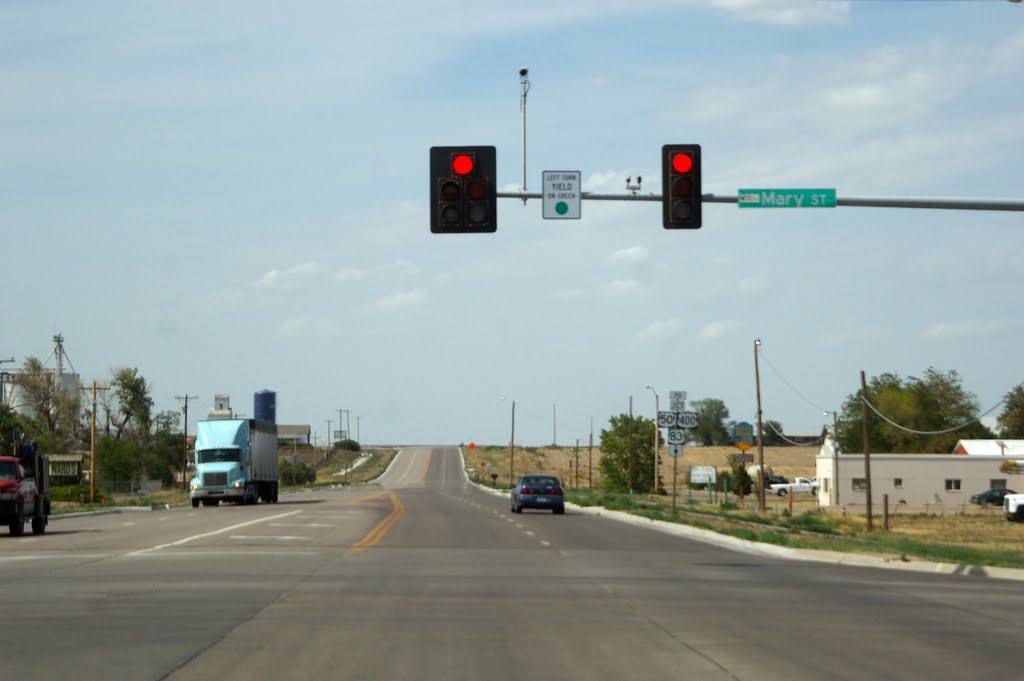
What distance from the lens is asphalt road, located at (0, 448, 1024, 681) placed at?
1122 centimetres

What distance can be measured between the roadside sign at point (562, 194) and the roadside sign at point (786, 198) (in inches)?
103

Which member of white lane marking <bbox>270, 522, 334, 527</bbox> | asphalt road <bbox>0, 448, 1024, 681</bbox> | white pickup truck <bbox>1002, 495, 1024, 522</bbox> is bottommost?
white pickup truck <bbox>1002, 495, 1024, 522</bbox>

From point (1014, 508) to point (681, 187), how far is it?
174 ft

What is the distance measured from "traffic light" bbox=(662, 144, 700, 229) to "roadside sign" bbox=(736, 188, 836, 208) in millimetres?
961

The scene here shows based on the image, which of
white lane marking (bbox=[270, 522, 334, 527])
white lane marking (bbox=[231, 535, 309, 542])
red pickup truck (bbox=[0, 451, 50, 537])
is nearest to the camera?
white lane marking (bbox=[231, 535, 309, 542])

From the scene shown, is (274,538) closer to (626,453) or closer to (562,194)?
(562,194)

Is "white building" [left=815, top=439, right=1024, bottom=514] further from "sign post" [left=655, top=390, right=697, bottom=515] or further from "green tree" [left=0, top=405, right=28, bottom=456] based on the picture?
"green tree" [left=0, top=405, right=28, bottom=456]

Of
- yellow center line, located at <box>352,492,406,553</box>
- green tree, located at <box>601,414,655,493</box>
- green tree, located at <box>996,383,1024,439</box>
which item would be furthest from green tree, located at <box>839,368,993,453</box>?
yellow center line, located at <box>352,492,406,553</box>

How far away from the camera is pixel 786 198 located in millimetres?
20438

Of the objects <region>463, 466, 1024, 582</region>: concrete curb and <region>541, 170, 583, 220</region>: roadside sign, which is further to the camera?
<region>463, 466, 1024, 582</region>: concrete curb

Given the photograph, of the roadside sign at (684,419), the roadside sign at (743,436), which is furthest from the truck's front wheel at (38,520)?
the roadside sign at (743,436)

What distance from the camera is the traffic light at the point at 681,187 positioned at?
19672mm

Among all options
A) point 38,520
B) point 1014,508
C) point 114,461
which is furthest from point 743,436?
point 114,461

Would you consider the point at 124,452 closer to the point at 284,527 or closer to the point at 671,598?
the point at 284,527
